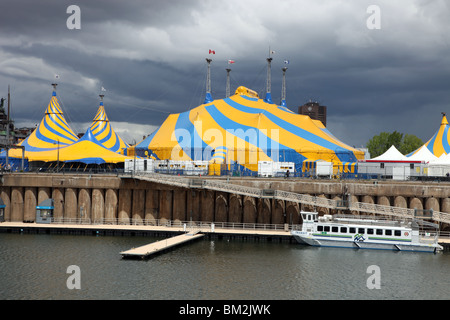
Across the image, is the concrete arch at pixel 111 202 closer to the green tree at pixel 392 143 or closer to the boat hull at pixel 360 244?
the boat hull at pixel 360 244

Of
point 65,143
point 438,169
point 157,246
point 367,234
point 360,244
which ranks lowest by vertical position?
point 157,246

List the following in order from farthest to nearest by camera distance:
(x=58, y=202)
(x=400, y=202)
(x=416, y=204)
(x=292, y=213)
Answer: (x=58, y=202) → (x=292, y=213) → (x=400, y=202) → (x=416, y=204)

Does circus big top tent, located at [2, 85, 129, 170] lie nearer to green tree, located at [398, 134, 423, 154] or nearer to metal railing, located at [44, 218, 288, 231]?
metal railing, located at [44, 218, 288, 231]

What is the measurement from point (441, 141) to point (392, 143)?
34.3 meters

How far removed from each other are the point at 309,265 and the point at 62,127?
55.4 meters

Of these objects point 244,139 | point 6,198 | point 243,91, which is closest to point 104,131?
point 243,91

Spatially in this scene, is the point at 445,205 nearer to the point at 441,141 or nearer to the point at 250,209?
the point at 250,209

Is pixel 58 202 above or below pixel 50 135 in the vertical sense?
below

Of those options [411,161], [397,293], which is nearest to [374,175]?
[411,161]

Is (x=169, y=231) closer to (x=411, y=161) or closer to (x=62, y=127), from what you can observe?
(x=411, y=161)

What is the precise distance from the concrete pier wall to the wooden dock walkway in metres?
4.84

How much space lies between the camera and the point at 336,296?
27.9 m

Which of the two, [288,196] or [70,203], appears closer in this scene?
[288,196]

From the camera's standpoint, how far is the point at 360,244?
41.1 metres
